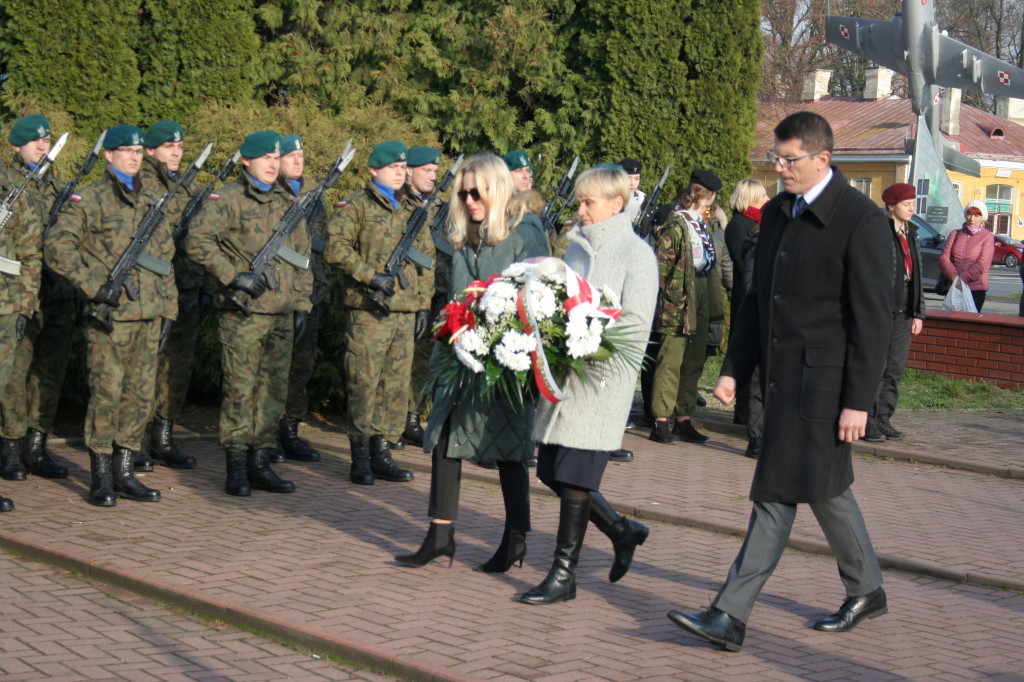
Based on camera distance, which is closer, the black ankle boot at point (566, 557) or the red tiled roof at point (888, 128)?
the black ankle boot at point (566, 557)

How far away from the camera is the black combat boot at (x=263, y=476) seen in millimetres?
7750

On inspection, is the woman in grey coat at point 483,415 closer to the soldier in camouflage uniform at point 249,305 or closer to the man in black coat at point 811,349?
the man in black coat at point 811,349

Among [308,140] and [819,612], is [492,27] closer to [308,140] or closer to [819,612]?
[308,140]

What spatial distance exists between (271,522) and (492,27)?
1052 cm

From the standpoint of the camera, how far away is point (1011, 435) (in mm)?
10375

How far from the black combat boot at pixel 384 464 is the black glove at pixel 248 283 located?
53.7 inches

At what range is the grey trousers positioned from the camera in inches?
193

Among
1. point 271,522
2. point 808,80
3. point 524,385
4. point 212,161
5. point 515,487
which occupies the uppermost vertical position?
point 808,80

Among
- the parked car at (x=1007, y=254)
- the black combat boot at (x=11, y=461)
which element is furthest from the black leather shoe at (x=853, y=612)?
the parked car at (x=1007, y=254)

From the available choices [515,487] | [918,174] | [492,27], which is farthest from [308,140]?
[918,174]

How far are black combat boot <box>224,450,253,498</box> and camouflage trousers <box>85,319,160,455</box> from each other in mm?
571

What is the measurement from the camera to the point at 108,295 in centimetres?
716

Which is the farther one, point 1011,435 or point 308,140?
point 308,140

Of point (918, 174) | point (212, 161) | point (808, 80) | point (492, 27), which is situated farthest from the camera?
point (808, 80)
